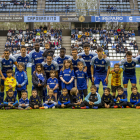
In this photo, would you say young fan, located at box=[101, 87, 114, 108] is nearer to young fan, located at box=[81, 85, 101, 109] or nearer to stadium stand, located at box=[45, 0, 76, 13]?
young fan, located at box=[81, 85, 101, 109]

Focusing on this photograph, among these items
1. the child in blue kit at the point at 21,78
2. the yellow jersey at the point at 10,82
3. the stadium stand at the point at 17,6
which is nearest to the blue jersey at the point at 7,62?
Result: the child in blue kit at the point at 21,78

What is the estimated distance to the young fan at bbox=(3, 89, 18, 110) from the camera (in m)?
7.15

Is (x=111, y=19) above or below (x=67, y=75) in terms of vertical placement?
above

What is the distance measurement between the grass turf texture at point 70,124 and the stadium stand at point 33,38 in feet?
76.5

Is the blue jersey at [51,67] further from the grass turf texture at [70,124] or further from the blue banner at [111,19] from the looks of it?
the blue banner at [111,19]

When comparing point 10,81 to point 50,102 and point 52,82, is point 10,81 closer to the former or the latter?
point 52,82

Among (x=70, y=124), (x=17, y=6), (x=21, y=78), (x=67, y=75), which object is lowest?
(x=70, y=124)

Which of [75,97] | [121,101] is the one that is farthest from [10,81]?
[121,101]

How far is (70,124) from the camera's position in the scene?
5.30m

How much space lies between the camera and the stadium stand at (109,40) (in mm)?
29962

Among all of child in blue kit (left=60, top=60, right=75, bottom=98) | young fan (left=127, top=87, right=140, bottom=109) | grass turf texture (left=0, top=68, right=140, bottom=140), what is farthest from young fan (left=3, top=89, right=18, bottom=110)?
young fan (left=127, top=87, right=140, bottom=109)

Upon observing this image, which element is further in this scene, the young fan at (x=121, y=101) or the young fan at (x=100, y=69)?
the young fan at (x=100, y=69)

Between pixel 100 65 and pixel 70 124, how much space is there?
10.3 feet

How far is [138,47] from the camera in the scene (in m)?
31.7
